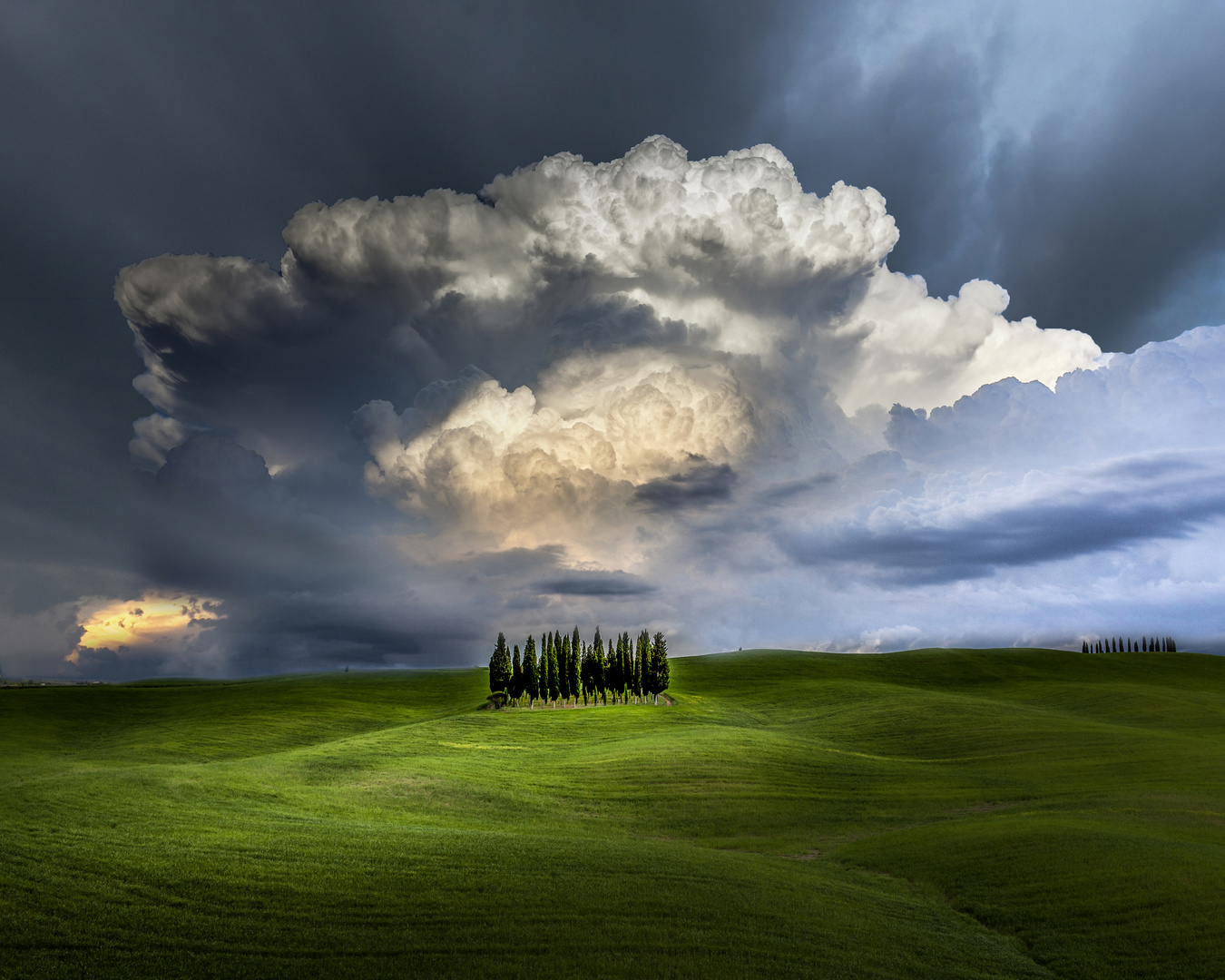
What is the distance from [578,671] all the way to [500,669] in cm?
1143

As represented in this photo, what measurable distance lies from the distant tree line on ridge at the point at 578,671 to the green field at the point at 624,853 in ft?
98.2

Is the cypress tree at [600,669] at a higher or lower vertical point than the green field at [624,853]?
higher

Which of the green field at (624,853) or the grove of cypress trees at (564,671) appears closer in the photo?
the green field at (624,853)

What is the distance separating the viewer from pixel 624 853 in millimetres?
29297

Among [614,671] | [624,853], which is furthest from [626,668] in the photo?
[624,853]

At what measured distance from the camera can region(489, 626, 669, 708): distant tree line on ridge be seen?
10462cm

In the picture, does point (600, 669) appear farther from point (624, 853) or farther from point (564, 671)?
point (624, 853)

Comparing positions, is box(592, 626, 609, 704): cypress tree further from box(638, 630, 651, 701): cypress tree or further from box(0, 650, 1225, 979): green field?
box(0, 650, 1225, 979): green field

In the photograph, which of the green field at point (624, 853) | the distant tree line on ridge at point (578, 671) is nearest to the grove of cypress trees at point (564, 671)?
the distant tree line on ridge at point (578, 671)

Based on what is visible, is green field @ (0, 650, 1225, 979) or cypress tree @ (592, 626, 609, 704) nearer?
green field @ (0, 650, 1225, 979)

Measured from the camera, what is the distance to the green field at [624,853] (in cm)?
1883

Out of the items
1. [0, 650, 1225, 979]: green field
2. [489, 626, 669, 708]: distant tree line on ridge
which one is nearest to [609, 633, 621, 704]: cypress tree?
[489, 626, 669, 708]: distant tree line on ridge

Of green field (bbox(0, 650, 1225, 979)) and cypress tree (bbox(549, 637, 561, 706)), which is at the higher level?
cypress tree (bbox(549, 637, 561, 706))

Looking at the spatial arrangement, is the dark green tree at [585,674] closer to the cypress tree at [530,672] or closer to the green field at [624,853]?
the cypress tree at [530,672]
